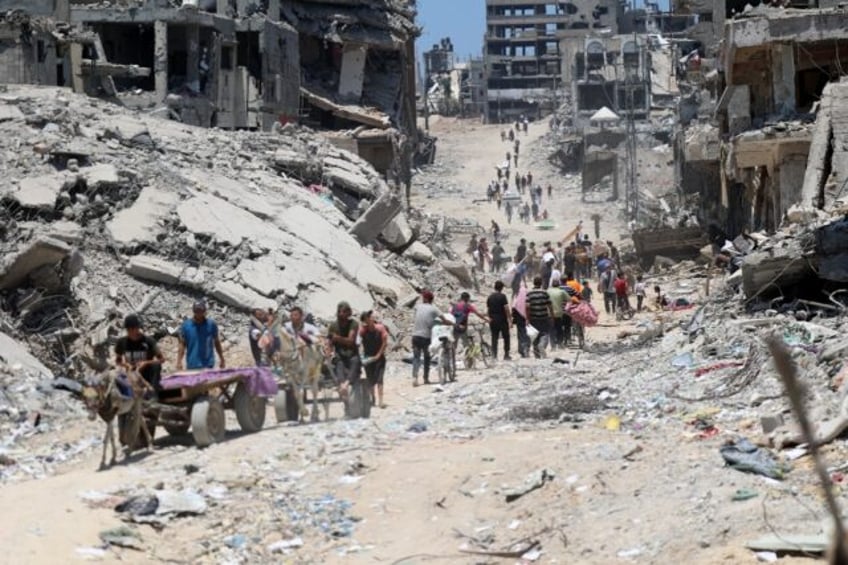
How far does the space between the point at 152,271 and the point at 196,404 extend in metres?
7.28

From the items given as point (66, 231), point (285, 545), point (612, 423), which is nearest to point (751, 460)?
point (612, 423)

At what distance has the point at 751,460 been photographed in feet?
30.5

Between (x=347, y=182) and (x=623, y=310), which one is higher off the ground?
(x=347, y=182)

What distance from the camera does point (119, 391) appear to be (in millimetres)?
11156

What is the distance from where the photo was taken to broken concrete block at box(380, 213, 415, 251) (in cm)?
2577

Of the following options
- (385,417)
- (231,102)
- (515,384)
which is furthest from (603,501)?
(231,102)

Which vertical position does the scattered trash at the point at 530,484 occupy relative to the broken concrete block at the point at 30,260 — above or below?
below

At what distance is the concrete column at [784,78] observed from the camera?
25766mm

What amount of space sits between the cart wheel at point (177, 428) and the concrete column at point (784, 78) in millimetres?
16376

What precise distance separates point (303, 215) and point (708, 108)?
957 inches

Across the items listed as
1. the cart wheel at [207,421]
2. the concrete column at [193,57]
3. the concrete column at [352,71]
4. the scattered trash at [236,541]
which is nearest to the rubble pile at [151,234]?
the cart wheel at [207,421]

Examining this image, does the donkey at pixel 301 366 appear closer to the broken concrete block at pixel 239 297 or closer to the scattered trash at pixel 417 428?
the scattered trash at pixel 417 428

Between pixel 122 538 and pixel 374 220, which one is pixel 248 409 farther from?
pixel 374 220

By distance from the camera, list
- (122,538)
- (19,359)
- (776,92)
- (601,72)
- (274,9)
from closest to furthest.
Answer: (122,538) < (19,359) < (776,92) < (274,9) < (601,72)
